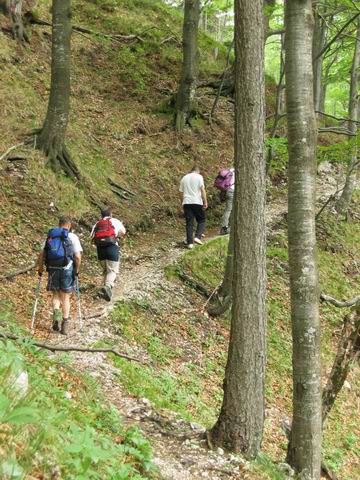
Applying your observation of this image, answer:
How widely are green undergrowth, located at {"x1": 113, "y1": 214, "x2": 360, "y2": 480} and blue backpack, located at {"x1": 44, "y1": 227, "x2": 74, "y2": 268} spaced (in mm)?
1478

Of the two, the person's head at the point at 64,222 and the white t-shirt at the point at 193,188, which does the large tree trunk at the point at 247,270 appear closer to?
the person's head at the point at 64,222

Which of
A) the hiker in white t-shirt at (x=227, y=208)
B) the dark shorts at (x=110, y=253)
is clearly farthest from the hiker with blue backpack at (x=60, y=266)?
the hiker in white t-shirt at (x=227, y=208)

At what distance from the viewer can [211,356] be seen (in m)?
9.39

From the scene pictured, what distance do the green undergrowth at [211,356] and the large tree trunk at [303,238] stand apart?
2.22ft

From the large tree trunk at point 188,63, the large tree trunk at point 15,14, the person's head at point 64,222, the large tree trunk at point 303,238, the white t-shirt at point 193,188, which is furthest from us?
the large tree trunk at point 188,63

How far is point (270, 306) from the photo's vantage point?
1203cm

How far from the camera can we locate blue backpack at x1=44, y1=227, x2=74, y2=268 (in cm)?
768

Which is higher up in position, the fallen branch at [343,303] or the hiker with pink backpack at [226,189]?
the hiker with pink backpack at [226,189]

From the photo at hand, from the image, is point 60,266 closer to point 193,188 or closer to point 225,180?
point 193,188

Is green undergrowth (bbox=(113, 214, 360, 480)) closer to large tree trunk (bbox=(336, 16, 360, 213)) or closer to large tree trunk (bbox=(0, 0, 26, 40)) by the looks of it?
large tree trunk (bbox=(336, 16, 360, 213))

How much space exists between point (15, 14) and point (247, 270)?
1381 centimetres

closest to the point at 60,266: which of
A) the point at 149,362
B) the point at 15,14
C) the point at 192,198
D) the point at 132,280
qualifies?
the point at 149,362

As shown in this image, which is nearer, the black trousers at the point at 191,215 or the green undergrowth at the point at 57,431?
the green undergrowth at the point at 57,431

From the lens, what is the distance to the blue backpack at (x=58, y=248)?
7680 millimetres
